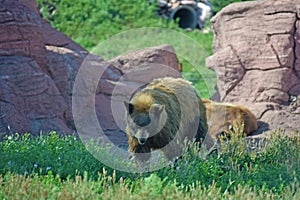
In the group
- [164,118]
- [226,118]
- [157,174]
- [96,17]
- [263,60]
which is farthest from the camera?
[96,17]

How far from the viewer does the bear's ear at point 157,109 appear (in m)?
7.64

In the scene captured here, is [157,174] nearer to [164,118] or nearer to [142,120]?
[142,120]

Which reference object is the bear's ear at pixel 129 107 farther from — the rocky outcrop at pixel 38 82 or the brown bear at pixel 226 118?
the brown bear at pixel 226 118

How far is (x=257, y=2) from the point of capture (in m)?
12.7

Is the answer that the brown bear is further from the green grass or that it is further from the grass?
the green grass

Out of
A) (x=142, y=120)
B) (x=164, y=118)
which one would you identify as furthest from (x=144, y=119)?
(x=164, y=118)

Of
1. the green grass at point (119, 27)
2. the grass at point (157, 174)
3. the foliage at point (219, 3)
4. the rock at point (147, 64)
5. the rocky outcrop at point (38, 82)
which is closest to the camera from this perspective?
the grass at point (157, 174)

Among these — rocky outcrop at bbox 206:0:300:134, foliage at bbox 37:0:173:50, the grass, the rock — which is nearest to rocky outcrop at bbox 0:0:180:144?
the rock

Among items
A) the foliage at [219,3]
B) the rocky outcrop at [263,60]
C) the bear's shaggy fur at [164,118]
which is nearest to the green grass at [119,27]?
the foliage at [219,3]

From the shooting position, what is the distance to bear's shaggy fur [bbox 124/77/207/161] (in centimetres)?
769

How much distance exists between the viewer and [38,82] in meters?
10.7

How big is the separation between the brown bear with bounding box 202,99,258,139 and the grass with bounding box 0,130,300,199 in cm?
268

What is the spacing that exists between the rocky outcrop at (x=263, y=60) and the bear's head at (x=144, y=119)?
4436 mm

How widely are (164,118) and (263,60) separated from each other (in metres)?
5.05
